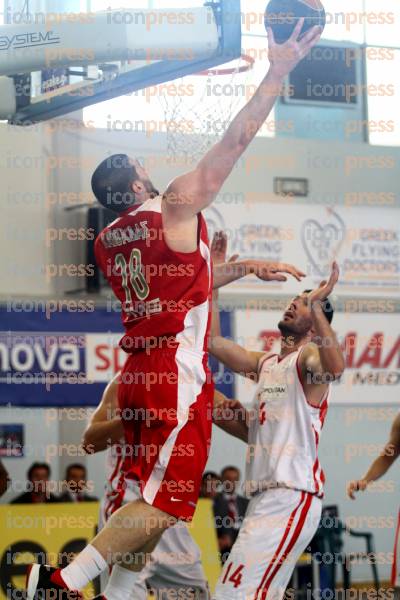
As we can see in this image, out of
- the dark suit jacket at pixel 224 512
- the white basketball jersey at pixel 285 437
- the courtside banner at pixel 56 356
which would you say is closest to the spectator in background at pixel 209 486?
the dark suit jacket at pixel 224 512

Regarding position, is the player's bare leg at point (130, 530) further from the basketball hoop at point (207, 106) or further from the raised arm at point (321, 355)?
the basketball hoop at point (207, 106)

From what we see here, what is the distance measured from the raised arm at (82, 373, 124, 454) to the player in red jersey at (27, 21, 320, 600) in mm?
931

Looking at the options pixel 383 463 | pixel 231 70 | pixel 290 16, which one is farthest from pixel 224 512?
pixel 290 16

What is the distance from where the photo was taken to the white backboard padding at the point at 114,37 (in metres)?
5.86

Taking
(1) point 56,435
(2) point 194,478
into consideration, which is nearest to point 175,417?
Answer: (2) point 194,478

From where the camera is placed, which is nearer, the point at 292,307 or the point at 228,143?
the point at 228,143

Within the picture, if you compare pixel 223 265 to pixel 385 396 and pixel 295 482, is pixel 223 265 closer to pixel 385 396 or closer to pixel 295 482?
pixel 295 482

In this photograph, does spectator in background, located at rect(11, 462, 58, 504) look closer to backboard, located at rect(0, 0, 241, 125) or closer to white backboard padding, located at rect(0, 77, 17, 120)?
white backboard padding, located at rect(0, 77, 17, 120)

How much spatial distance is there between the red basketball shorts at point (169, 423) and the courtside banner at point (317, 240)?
7.86m

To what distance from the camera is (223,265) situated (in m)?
5.94

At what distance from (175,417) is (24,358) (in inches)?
298

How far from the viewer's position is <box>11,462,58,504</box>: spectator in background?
1162 cm

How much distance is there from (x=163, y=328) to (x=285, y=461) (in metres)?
1.08

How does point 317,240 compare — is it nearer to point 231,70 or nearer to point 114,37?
point 231,70
